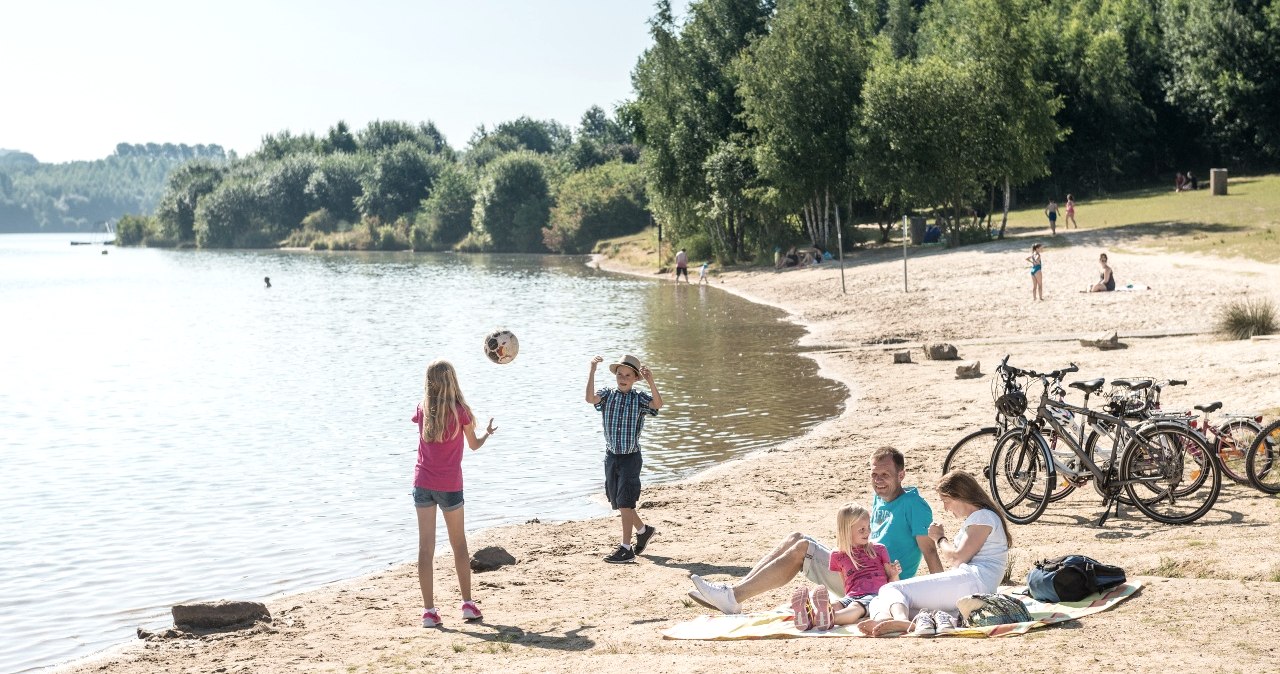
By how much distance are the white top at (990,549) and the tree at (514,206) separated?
103 metres

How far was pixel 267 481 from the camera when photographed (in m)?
17.7

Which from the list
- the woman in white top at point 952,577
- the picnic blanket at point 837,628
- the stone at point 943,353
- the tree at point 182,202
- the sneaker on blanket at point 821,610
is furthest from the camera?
the tree at point 182,202

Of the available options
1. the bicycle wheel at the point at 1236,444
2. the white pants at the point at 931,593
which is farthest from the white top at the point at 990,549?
the bicycle wheel at the point at 1236,444

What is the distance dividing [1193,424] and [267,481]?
12052 mm

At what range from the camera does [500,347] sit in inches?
443

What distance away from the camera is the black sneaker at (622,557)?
11.9 meters

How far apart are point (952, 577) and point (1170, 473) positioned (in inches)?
151

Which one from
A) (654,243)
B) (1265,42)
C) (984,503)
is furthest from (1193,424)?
(654,243)

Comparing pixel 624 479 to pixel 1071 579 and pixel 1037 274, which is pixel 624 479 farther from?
pixel 1037 274

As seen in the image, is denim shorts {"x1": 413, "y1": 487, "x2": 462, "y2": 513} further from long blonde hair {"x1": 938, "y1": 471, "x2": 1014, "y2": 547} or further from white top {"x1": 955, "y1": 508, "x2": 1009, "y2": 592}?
white top {"x1": 955, "y1": 508, "x2": 1009, "y2": 592}

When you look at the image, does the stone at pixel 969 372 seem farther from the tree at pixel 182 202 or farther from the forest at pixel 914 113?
the tree at pixel 182 202

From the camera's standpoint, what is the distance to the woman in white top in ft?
26.5

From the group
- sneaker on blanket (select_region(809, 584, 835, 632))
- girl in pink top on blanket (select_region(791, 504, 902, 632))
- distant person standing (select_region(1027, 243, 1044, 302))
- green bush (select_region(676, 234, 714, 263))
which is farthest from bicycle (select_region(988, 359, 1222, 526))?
green bush (select_region(676, 234, 714, 263))

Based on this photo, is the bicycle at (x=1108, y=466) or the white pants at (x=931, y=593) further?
the bicycle at (x=1108, y=466)
